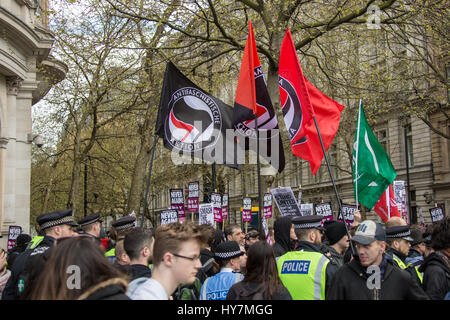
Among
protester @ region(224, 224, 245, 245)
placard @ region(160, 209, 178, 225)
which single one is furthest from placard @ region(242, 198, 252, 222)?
protester @ region(224, 224, 245, 245)

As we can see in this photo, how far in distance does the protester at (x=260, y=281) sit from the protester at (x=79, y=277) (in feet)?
5.70

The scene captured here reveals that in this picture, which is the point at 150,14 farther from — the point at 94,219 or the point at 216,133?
the point at 94,219

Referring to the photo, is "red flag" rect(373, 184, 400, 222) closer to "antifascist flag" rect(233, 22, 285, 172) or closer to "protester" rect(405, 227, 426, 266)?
"antifascist flag" rect(233, 22, 285, 172)

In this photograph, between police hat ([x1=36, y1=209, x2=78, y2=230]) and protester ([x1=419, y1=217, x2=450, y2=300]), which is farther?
police hat ([x1=36, y1=209, x2=78, y2=230])

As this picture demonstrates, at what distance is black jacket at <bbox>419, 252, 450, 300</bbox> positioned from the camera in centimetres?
527

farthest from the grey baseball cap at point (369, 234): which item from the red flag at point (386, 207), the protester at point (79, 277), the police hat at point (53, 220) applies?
the red flag at point (386, 207)

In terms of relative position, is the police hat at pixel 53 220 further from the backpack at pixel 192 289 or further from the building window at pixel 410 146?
the building window at pixel 410 146

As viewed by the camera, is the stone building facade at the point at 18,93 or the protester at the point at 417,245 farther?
the stone building facade at the point at 18,93

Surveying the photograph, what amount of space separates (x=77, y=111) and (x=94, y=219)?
1994 cm

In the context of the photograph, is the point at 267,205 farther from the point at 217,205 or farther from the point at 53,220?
the point at 53,220

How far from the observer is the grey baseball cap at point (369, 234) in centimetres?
478

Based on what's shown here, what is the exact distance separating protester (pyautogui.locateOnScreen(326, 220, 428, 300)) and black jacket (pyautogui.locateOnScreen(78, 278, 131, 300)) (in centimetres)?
221

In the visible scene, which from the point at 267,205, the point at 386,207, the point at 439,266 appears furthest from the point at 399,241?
the point at 267,205

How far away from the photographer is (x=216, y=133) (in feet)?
33.8
